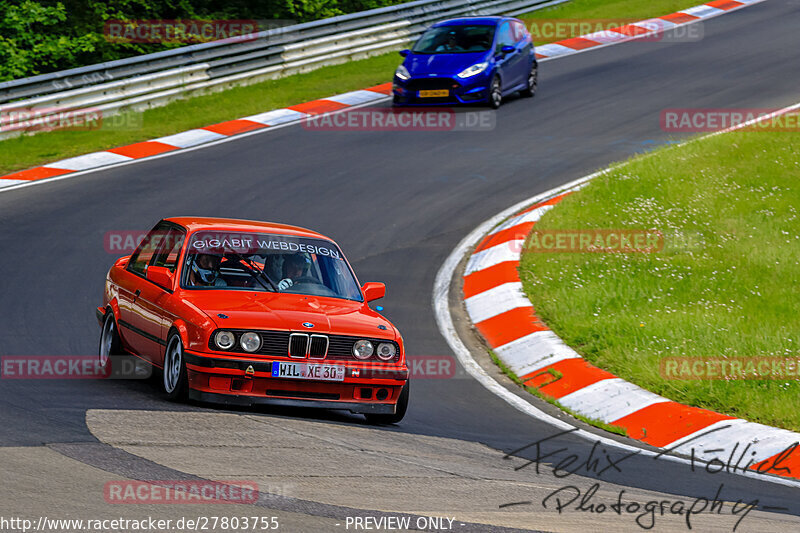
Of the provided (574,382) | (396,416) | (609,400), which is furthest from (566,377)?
(396,416)

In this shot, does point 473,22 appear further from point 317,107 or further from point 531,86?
point 317,107

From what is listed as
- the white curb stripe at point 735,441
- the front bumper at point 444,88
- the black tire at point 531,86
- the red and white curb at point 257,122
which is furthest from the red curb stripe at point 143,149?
the white curb stripe at point 735,441

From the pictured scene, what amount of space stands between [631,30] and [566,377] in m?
19.6

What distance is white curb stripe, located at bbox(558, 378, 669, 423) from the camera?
29.1ft

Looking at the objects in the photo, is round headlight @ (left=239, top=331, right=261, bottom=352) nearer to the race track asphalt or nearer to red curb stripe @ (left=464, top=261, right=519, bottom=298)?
the race track asphalt

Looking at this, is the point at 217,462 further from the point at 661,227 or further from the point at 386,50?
the point at 386,50

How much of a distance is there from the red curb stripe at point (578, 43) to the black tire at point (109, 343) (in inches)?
734

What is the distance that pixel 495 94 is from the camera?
2033 cm

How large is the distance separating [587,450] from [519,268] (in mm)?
4910

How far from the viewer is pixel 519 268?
12.5 meters

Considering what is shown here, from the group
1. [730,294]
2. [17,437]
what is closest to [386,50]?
[730,294]

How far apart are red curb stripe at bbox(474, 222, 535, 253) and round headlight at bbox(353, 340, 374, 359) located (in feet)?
18.7

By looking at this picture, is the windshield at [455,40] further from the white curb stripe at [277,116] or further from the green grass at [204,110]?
the white curb stripe at [277,116]

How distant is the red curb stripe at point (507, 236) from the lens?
44.1 feet
